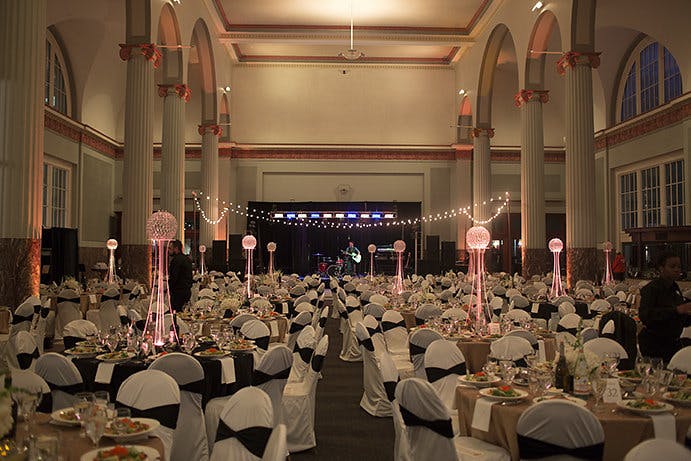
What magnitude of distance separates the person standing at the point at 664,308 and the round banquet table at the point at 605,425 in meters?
1.78

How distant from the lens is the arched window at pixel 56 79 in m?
19.0

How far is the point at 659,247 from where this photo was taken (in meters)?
14.9

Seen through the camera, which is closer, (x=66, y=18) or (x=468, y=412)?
(x=468, y=412)

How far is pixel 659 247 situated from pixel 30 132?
12181mm

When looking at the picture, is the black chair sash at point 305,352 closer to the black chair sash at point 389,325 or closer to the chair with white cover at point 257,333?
the chair with white cover at point 257,333

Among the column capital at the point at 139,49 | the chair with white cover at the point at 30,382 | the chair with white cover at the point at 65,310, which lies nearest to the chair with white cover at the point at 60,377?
A: the chair with white cover at the point at 30,382

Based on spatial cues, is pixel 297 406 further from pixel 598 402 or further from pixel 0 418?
pixel 0 418

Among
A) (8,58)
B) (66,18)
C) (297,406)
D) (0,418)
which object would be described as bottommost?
(297,406)

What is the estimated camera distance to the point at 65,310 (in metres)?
10.8

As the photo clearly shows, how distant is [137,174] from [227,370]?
8504 millimetres

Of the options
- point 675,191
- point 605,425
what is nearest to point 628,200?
point 675,191

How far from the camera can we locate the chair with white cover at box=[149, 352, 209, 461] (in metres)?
4.57

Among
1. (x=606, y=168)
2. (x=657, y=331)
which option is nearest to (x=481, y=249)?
(x=657, y=331)

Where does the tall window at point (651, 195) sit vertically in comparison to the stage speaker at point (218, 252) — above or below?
above
